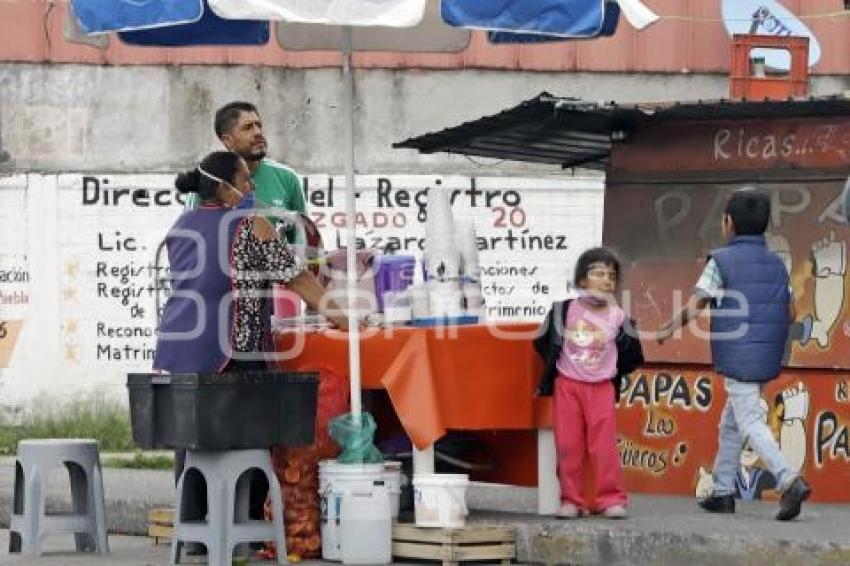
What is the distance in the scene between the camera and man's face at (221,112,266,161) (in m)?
10.2

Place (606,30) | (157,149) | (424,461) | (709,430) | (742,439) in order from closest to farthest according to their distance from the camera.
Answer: (424,461), (742,439), (606,30), (709,430), (157,149)

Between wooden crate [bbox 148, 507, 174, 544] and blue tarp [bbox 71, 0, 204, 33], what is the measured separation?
2621mm

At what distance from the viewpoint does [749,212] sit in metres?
10.4

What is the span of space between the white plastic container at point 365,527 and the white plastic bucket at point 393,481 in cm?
19

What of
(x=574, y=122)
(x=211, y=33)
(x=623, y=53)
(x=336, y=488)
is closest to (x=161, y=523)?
(x=336, y=488)

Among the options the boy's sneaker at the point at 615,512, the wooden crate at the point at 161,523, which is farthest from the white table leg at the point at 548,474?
the wooden crate at the point at 161,523

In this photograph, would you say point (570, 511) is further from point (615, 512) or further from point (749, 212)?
point (749, 212)

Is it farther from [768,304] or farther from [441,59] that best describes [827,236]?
[441,59]

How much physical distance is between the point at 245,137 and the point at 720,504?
9.71ft

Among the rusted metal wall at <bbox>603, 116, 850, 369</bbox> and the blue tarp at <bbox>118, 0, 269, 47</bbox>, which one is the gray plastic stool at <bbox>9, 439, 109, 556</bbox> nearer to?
the blue tarp at <bbox>118, 0, 269, 47</bbox>

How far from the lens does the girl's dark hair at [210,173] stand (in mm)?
9586

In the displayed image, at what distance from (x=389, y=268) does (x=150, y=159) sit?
9.21 metres

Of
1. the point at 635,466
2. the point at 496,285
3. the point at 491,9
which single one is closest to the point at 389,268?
the point at 491,9

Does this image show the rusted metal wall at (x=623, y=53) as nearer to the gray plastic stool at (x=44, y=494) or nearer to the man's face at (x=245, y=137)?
the man's face at (x=245, y=137)
